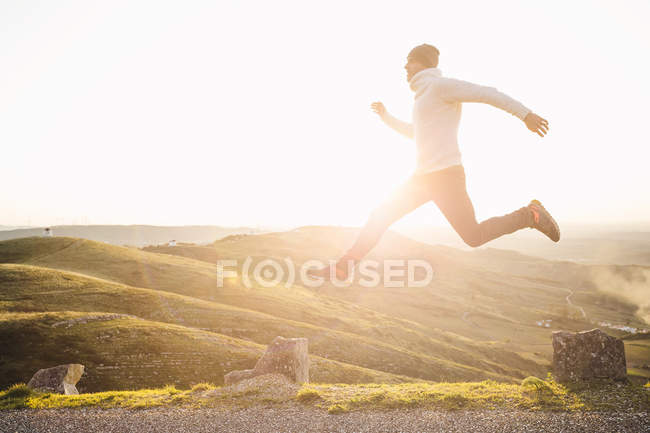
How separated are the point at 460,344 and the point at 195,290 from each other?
53.6 metres

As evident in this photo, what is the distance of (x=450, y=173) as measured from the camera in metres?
5.38

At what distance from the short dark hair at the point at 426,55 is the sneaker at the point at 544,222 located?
2.71 meters

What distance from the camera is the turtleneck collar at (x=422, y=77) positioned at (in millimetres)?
5617

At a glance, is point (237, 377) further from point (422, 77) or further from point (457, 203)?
point (422, 77)

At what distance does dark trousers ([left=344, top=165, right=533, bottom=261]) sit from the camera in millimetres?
5445

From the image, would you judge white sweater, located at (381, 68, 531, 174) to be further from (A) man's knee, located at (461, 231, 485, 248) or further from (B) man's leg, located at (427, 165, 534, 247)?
(A) man's knee, located at (461, 231, 485, 248)

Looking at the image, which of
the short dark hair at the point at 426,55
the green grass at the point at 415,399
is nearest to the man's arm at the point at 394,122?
the short dark hair at the point at 426,55

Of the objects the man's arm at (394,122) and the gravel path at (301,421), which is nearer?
the man's arm at (394,122)

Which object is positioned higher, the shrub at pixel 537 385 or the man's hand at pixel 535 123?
the man's hand at pixel 535 123

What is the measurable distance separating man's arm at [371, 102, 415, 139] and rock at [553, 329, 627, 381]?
23.6 feet

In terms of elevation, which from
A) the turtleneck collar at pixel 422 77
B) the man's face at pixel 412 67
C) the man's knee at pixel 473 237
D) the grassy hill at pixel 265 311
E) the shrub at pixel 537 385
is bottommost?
the grassy hill at pixel 265 311

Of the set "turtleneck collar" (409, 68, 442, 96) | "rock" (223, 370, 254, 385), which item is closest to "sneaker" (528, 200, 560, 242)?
"turtleneck collar" (409, 68, 442, 96)

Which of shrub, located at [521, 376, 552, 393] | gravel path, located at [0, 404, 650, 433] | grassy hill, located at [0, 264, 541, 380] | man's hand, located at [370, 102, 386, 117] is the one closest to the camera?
gravel path, located at [0, 404, 650, 433]

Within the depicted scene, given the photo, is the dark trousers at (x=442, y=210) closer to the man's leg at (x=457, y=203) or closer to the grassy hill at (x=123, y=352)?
the man's leg at (x=457, y=203)
